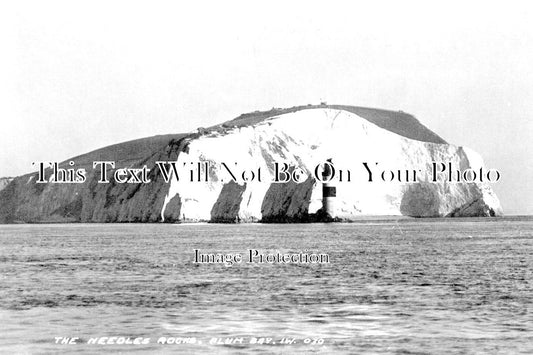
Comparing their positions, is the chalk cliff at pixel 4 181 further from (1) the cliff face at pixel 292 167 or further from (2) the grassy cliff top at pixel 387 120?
(2) the grassy cliff top at pixel 387 120

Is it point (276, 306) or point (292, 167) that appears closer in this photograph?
point (276, 306)

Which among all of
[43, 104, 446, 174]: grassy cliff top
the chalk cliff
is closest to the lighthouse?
[43, 104, 446, 174]: grassy cliff top

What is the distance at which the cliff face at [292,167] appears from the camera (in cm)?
13262

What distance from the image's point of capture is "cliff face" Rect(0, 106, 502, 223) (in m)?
133

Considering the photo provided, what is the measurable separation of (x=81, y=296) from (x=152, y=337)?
8030 mm

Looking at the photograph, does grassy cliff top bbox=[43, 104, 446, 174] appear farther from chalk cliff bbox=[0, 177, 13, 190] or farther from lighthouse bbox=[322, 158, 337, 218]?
lighthouse bbox=[322, 158, 337, 218]

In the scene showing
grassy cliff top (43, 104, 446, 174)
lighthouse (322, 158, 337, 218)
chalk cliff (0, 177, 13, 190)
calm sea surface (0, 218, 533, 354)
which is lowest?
calm sea surface (0, 218, 533, 354)

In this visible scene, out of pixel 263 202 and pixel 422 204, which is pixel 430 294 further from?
pixel 422 204

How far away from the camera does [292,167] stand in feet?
447

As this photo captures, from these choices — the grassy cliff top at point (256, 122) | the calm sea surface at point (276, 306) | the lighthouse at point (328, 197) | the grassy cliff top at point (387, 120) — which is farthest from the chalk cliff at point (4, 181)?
the calm sea surface at point (276, 306)

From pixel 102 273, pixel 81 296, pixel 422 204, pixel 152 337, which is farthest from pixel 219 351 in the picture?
pixel 422 204

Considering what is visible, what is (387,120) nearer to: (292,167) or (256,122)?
(256,122)

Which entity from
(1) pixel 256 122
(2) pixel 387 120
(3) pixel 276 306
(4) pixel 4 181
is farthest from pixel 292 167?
(3) pixel 276 306

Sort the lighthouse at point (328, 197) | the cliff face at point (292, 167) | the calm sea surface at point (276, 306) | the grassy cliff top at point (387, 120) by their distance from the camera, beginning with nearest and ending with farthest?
1. the calm sea surface at point (276, 306)
2. the lighthouse at point (328, 197)
3. the cliff face at point (292, 167)
4. the grassy cliff top at point (387, 120)
